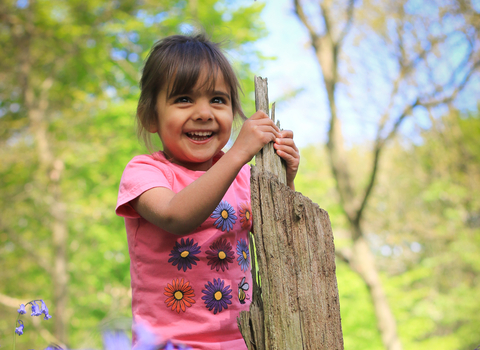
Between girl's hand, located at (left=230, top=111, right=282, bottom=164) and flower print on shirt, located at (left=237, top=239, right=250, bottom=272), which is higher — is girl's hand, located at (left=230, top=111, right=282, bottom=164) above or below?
above

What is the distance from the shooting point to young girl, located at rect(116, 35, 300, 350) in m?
1.30

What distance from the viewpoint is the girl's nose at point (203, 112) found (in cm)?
153

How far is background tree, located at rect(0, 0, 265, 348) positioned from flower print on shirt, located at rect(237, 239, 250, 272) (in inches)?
275

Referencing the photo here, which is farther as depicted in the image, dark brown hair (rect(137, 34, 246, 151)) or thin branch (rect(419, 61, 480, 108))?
thin branch (rect(419, 61, 480, 108))

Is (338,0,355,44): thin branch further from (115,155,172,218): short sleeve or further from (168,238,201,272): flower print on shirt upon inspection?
(168,238,201,272): flower print on shirt

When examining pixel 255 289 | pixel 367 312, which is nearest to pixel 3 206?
pixel 367 312

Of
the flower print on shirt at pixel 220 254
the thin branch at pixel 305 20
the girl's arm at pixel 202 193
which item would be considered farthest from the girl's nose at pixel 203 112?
the thin branch at pixel 305 20

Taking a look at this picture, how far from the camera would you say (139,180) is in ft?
4.53

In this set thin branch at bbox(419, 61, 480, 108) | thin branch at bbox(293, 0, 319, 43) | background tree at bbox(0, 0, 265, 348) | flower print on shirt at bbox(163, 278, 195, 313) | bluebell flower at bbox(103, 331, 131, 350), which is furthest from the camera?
background tree at bbox(0, 0, 265, 348)

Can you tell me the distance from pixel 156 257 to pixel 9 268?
14421 mm

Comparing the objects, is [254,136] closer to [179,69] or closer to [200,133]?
[200,133]

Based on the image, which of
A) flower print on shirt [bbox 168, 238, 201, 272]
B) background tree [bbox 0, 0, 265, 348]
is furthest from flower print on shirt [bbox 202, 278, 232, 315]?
background tree [bbox 0, 0, 265, 348]

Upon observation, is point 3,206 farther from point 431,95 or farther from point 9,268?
point 431,95

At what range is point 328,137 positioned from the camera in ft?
28.4
